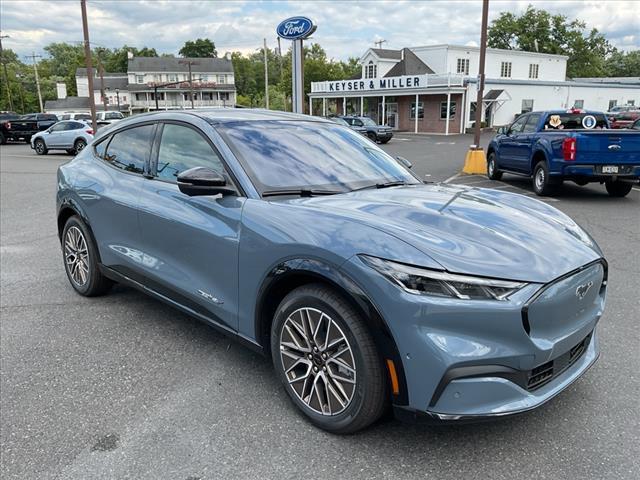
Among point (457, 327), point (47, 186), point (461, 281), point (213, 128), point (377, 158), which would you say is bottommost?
Answer: point (47, 186)

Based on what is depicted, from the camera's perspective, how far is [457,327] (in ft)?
7.55

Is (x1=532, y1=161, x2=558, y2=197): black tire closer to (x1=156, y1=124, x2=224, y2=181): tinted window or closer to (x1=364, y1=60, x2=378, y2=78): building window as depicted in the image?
(x1=156, y1=124, x2=224, y2=181): tinted window

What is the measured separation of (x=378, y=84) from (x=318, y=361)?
44644 mm

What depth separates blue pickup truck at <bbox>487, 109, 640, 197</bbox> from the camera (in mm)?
9898

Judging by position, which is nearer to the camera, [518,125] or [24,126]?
[518,125]

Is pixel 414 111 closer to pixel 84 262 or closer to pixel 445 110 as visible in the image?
pixel 445 110

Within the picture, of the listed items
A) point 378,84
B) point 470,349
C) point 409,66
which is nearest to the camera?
point 470,349

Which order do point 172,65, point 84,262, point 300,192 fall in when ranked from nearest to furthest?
point 300,192 < point 84,262 < point 172,65

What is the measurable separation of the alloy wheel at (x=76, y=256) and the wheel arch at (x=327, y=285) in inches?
97.5

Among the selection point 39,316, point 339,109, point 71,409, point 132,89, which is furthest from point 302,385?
point 132,89

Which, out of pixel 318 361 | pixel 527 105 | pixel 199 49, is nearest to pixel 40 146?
pixel 318 361

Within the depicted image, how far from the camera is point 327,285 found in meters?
2.68

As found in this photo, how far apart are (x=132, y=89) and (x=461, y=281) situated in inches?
3894

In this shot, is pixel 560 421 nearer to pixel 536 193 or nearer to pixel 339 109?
pixel 536 193
